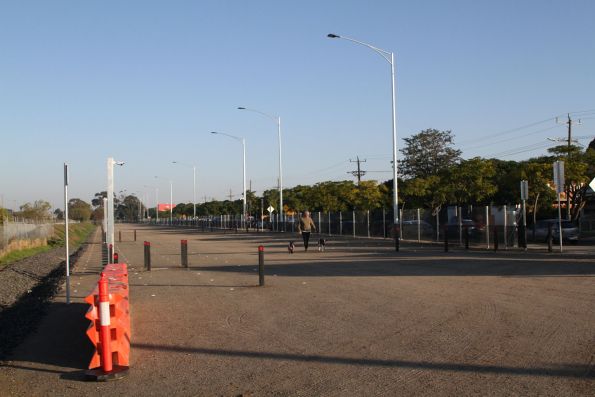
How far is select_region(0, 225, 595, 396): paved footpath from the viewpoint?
21.8 feet

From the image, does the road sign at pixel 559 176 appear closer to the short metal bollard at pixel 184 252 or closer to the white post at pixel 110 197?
the short metal bollard at pixel 184 252

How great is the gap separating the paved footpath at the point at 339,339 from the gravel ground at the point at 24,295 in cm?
34

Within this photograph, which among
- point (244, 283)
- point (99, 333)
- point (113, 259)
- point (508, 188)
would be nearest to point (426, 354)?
point (99, 333)

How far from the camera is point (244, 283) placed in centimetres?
1574

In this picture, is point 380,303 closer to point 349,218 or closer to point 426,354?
point 426,354

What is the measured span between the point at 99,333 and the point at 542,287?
32.2ft

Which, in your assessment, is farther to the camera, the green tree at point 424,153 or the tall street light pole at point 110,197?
the green tree at point 424,153

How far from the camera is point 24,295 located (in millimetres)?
16719

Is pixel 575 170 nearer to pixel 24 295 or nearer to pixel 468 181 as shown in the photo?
pixel 468 181

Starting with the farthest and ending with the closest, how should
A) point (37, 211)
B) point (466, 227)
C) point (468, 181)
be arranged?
point (37, 211), point (468, 181), point (466, 227)

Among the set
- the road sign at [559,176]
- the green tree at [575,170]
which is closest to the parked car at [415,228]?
the green tree at [575,170]

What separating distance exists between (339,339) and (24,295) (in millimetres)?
10982

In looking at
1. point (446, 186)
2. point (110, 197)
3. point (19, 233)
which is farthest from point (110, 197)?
point (446, 186)

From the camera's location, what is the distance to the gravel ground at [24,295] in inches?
411
